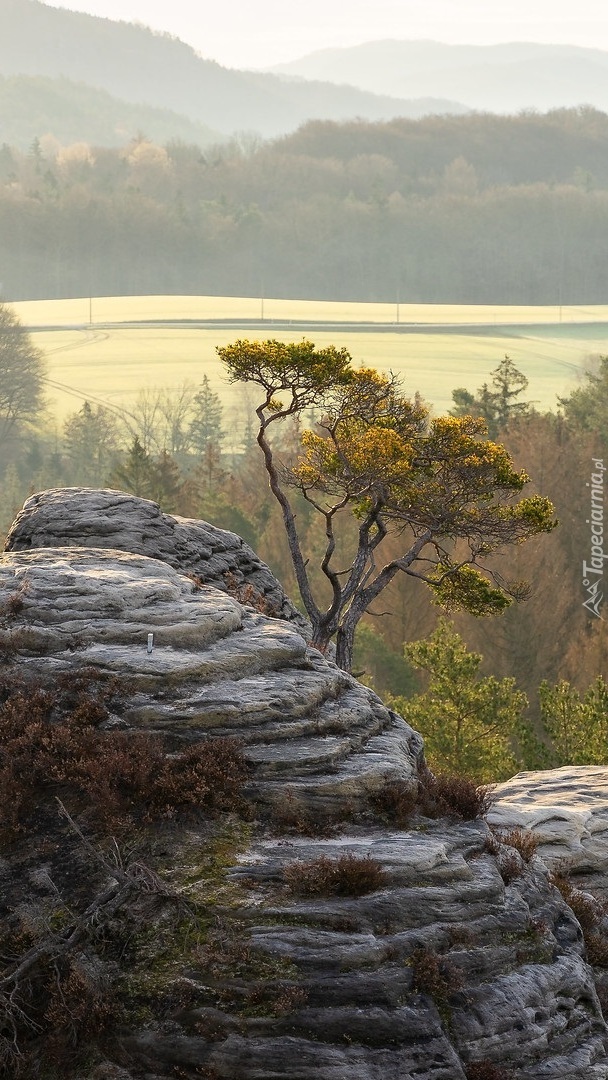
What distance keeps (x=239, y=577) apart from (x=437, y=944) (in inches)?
339

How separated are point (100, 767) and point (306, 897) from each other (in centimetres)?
257

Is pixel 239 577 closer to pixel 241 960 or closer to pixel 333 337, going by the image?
pixel 241 960

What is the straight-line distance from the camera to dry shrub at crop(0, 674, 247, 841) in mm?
11805

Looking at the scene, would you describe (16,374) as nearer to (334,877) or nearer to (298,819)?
(298,819)

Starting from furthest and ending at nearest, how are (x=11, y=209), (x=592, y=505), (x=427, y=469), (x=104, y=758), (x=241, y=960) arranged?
(x=11, y=209) → (x=592, y=505) → (x=427, y=469) → (x=104, y=758) → (x=241, y=960)

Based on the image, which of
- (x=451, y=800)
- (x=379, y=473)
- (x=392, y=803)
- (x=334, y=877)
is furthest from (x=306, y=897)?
(x=379, y=473)

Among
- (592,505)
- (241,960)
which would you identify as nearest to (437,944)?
(241,960)

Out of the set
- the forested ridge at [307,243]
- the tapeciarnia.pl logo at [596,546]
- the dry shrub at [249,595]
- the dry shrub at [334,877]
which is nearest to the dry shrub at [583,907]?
the dry shrub at [334,877]

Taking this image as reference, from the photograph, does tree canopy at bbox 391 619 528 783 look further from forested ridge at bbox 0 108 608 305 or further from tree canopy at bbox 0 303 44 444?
forested ridge at bbox 0 108 608 305

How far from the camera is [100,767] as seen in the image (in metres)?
11.8

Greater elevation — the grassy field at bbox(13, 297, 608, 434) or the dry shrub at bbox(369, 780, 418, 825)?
the grassy field at bbox(13, 297, 608, 434)

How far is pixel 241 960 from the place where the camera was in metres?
10.7

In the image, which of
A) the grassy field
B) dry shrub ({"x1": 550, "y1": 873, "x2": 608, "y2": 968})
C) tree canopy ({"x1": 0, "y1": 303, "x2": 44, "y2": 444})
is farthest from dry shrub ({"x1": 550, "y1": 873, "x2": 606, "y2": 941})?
the grassy field

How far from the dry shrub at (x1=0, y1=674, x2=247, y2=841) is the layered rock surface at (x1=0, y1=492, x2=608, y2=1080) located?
347mm
